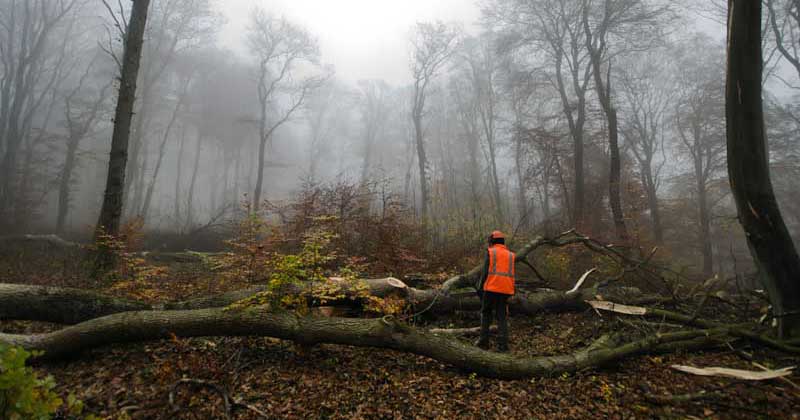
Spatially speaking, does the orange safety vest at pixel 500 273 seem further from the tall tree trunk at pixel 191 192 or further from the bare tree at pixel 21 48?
the bare tree at pixel 21 48

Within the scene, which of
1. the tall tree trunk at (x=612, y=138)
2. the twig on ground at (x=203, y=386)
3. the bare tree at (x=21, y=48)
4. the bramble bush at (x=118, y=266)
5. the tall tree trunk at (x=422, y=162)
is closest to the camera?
the twig on ground at (x=203, y=386)

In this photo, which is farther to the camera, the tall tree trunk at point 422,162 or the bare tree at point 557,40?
the tall tree trunk at point 422,162

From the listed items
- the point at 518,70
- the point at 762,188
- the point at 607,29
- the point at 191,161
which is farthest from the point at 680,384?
the point at 191,161

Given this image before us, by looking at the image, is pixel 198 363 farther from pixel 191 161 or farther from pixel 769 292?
pixel 191 161

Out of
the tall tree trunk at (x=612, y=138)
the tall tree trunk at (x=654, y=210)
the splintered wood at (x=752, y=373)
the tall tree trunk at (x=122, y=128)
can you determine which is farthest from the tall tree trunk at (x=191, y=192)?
the tall tree trunk at (x=654, y=210)

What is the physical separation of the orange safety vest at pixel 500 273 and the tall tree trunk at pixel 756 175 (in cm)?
343

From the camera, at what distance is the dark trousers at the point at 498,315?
15.9 ft

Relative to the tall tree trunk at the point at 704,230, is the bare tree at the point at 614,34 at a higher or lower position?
higher

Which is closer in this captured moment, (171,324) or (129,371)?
(129,371)

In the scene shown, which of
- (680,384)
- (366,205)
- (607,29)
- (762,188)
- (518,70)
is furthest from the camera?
(518,70)

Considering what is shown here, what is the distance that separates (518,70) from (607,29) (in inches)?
159

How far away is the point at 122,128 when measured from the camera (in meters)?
7.40

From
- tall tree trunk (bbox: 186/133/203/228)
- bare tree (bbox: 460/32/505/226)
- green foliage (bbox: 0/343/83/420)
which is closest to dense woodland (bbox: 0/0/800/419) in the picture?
green foliage (bbox: 0/343/83/420)

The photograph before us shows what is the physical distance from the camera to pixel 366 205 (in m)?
10.0
